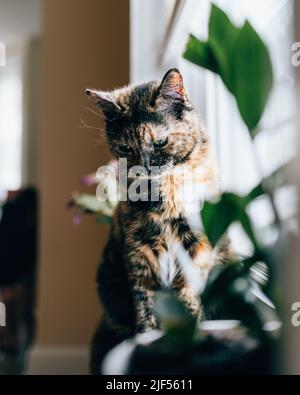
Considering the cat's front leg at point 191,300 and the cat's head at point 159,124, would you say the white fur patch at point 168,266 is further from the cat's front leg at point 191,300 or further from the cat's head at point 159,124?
the cat's head at point 159,124

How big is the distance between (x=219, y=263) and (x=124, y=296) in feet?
0.67

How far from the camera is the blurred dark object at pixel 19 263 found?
1.58 m

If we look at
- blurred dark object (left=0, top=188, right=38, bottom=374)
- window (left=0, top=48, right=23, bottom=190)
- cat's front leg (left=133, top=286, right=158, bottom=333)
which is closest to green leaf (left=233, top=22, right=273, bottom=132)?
cat's front leg (left=133, top=286, right=158, bottom=333)

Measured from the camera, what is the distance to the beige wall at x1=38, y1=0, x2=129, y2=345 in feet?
3.80

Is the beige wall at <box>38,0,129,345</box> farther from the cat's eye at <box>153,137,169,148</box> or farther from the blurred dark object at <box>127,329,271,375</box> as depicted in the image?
the blurred dark object at <box>127,329,271,375</box>

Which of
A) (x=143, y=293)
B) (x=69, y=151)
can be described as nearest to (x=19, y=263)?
(x=69, y=151)

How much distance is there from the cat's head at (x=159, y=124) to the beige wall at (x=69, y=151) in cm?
23

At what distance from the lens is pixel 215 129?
705mm

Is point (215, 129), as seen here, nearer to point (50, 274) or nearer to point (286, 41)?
point (286, 41)

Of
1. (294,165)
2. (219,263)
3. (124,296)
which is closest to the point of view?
(294,165)

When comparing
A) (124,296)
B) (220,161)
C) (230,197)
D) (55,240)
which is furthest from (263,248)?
(55,240)

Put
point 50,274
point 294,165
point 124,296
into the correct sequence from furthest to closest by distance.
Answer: point 50,274
point 124,296
point 294,165

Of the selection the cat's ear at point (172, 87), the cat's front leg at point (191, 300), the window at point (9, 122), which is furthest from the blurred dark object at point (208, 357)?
the window at point (9, 122)

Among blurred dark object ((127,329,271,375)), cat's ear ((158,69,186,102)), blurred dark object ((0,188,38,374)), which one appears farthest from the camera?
blurred dark object ((0,188,38,374))
